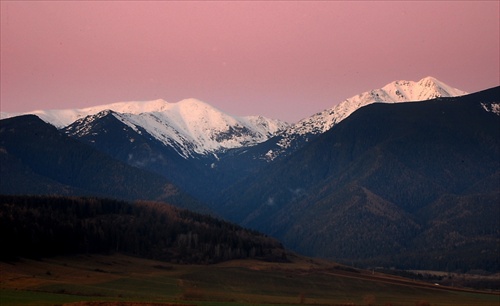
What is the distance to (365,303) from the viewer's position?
182m

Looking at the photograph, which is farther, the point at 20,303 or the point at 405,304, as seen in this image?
the point at 405,304

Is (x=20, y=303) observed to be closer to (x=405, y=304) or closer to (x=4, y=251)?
(x=4, y=251)

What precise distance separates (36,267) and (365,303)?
71.7 meters

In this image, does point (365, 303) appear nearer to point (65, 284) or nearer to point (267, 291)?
point (267, 291)

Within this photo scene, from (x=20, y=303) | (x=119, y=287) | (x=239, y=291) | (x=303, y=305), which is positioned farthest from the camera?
(x=239, y=291)

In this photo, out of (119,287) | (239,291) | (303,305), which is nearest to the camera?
(303,305)

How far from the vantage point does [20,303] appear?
5123 inches

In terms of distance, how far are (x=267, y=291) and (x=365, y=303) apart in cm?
2540

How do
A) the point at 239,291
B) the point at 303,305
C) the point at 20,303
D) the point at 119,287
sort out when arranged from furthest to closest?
the point at 239,291 → the point at 119,287 → the point at 303,305 → the point at 20,303

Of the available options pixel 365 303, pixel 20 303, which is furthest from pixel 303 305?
pixel 20 303

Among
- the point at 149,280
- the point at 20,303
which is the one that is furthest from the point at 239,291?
the point at 20,303

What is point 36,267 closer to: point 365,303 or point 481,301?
point 365,303

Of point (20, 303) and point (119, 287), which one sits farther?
point (119, 287)

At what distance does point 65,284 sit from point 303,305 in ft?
152
